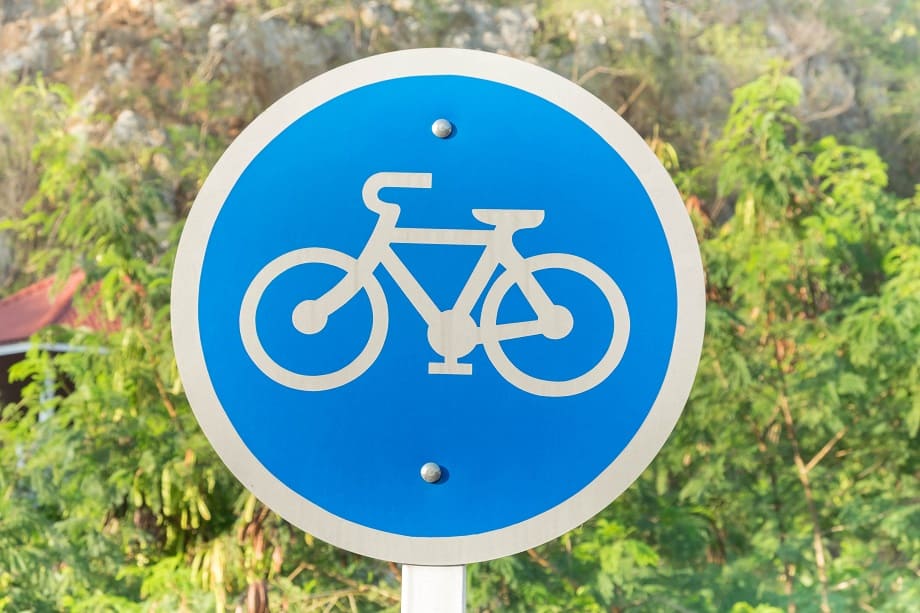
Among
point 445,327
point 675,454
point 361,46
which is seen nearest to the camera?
point 445,327

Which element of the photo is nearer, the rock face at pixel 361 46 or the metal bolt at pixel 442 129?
the metal bolt at pixel 442 129

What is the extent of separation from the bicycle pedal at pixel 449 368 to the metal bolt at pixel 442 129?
0.72 ft

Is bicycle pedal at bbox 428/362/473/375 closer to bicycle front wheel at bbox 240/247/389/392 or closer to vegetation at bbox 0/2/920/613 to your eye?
bicycle front wheel at bbox 240/247/389/392

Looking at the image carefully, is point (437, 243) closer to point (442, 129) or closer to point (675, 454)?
point (442, 129)

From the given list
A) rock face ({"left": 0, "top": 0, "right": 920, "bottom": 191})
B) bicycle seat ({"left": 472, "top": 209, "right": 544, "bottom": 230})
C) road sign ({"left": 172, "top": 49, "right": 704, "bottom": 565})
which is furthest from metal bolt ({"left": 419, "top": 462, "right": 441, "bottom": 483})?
rock face ({"left": 0, "top": 0, "right": 920, "bottom": 191})

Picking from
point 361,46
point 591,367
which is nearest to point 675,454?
point 591,367

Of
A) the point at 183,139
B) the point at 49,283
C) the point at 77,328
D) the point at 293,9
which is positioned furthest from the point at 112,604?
the point at 293,9

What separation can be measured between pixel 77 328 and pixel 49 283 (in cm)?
58

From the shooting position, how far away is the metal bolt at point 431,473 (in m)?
1.01

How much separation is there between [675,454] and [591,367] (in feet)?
5.31

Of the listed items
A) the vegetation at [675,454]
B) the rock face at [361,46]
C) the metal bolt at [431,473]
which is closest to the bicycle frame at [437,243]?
the metal bolt at [431,473]

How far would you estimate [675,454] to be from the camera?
8.43 feet

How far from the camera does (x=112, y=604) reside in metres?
2.36

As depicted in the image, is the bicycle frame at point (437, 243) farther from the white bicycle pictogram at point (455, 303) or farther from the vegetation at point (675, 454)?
the vegetation at point (675, 454)
